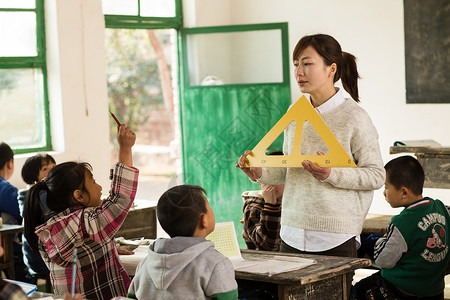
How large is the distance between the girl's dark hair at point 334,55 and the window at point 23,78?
3154mm

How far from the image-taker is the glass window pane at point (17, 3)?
5227 mm

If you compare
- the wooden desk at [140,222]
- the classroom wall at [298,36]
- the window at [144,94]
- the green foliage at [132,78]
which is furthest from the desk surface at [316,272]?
the green foliage at [132,78]

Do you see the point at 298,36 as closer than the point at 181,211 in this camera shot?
No

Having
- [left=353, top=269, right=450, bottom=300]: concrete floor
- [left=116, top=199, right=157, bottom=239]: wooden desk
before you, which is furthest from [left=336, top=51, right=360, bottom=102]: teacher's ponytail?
[left=353, top=269, right=450, bottom=300]: concrete floor

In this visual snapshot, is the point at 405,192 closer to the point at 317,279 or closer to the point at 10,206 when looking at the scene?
the point at 317,279

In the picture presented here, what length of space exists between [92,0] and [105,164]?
1.29m

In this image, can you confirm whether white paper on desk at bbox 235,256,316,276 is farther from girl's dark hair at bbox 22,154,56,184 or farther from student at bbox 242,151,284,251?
girl's dark hair at bbox 22,154,56,184

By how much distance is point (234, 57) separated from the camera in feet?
21.4

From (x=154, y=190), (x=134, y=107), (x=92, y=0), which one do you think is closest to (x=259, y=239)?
(x=92, y=0)

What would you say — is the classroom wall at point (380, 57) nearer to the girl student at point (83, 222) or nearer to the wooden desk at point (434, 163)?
the wooden desk at point (434, 163)

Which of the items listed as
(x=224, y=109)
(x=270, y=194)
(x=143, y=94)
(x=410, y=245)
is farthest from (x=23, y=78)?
(x=143, y=94)

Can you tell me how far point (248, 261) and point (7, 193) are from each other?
2.36 metres

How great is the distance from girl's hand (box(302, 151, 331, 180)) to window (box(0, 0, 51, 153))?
3301 mm

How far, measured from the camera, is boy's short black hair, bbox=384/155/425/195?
10.7 feet
